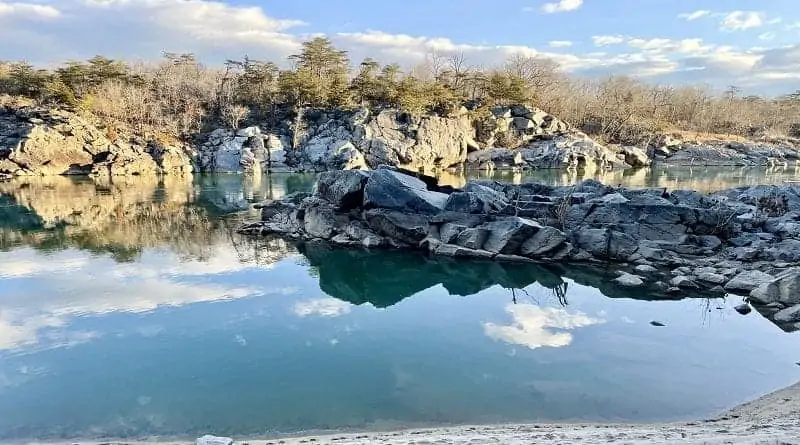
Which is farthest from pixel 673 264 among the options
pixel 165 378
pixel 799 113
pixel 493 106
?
pixel 799 113

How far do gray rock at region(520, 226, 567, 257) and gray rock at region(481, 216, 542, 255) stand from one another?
151 millimetres

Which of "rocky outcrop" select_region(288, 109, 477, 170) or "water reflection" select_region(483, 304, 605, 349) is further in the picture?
"rocky outcrop" select_region(288, 109, 477, 170)

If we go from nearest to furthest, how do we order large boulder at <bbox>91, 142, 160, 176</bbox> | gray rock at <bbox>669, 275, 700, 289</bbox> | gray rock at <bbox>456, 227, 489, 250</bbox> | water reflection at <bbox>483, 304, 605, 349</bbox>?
water reflection at <bbox>483, 304, 605, 349</bbox> → gray rock at <bbox>669, 275, 700, 289</bbox> → gray rock at <bbox>456, 227, 489, 250</bbox> → large boulder at <bbox>91, 142, 160, 176</bbox>

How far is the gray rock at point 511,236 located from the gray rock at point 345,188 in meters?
5.84

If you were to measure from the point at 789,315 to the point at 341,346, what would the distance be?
10295 millimetres

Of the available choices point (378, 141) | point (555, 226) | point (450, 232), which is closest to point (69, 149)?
point (378, 141)

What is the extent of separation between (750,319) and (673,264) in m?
4.50

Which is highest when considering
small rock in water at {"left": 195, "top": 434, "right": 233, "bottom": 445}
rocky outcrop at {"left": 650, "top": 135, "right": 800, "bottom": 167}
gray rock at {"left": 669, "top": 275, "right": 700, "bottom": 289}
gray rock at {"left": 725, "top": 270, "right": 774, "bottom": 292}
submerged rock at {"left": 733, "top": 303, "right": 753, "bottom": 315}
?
rocky outcrop at {"left": 650, "top": 135, "right": 800, "bottom": 167}

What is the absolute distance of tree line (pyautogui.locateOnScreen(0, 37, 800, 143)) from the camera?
59.3 m

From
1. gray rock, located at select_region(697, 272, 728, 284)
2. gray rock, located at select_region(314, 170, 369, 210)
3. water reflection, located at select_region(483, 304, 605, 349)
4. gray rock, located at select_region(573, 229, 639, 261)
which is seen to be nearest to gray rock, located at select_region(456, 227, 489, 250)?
gray rock, located at select_region(573, 229, 639, 261)

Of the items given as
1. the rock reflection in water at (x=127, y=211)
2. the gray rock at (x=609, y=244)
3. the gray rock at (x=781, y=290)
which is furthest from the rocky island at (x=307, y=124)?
the gray rock at (x=781, y=290)

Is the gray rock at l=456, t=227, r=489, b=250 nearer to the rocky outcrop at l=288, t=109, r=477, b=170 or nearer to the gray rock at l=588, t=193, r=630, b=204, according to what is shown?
the gray rock at l=588, t=193, r=630, b=204

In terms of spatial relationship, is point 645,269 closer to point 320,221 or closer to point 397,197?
point 397,197

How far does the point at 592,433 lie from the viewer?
6867 mm
